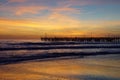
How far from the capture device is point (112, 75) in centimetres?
1220

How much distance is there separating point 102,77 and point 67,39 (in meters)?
87.1

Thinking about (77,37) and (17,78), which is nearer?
(17,78)

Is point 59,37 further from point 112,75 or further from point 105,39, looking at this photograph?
Result: point 112,75

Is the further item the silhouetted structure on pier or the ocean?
the silhouetted structure on pier

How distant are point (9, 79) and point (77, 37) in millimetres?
86880

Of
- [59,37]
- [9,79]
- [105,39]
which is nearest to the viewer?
[9,79]

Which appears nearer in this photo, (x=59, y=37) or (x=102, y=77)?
(x=102, y=77)

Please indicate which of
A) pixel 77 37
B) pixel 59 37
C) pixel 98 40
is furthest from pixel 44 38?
pixel 98 40

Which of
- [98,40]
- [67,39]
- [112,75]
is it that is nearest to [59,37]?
[67,39]

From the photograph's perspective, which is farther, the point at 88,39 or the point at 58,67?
the point at 88,39

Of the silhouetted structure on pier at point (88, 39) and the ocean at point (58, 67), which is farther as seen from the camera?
the silhouetted structure on pier at point (88, 39)

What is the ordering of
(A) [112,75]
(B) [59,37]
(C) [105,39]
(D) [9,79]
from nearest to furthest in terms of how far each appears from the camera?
(D) [9,79] → (A) [112,75] → (C) [105,39] → (B) [59,37]

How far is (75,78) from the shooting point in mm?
11422

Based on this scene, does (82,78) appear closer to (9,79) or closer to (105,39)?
(9,79)
